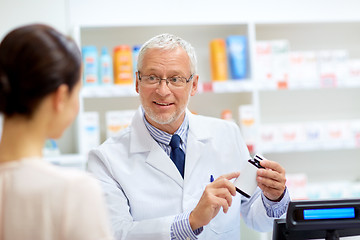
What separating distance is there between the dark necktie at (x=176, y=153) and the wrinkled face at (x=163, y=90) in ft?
0.28

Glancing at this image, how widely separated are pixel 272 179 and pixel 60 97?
1.04 m

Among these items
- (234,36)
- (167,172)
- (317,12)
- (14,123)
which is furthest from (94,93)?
Result: (14,123)

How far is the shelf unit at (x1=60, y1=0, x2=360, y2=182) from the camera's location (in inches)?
132

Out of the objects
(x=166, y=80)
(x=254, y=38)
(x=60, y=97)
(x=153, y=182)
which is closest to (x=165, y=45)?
(x=166, y=80)

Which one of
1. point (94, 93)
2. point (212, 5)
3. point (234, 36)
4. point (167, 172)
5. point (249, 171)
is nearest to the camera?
point (249, 171)

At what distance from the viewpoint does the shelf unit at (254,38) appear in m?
3.36

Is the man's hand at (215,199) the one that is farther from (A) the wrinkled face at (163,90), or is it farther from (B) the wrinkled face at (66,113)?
(B) the wrinkled face at (66,113)

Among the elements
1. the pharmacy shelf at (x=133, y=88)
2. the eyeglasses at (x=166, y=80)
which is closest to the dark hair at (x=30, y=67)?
the eyeglasses at (x=166, y=80)

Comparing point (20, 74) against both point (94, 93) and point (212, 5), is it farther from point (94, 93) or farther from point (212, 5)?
point (212, 5)

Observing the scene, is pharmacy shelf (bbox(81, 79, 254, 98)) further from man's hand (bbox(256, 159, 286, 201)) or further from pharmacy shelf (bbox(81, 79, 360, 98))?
man's hand (bbox(256, 159, 286, 201))

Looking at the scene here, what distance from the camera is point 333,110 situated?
3.83 meters

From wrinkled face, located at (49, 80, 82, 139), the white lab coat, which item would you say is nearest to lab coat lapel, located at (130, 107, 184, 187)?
the white lab coat

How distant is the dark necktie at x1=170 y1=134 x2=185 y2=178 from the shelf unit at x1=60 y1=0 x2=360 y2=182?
1238 millimetres

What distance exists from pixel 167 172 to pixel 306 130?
70.7 inches
